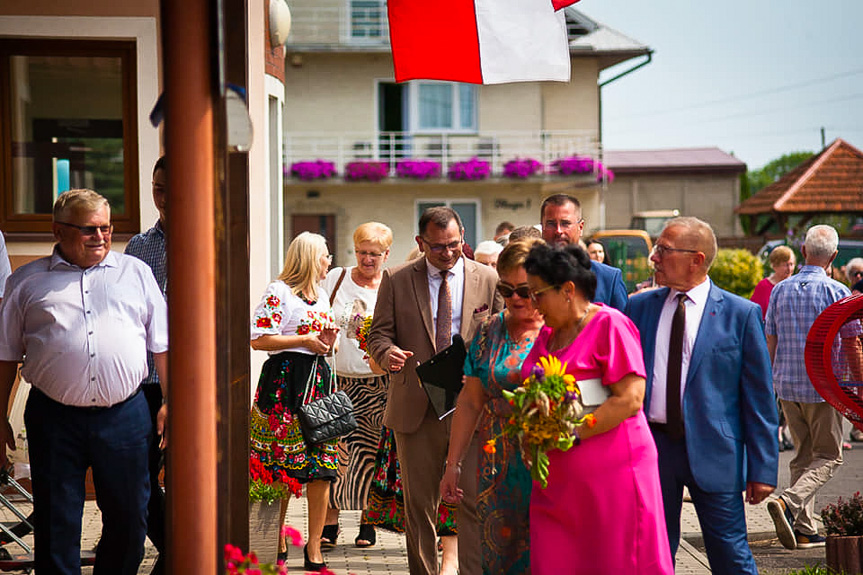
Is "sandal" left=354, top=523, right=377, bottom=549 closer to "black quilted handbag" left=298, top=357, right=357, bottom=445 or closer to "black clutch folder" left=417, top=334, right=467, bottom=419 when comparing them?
"black quilted handbag" left=298, top=357, right=357, bottom=445

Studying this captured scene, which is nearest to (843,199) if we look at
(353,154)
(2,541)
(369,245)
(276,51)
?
(353,154)

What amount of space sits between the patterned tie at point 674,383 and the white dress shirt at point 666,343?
0.02 metres

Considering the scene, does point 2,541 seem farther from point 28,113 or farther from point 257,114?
point 257,114

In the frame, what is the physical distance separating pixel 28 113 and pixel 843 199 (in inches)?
1200

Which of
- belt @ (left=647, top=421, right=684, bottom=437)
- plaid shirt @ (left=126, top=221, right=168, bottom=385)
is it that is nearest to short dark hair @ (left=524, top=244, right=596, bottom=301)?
belt @ (left=647, top=421, right=684, bottom=437)

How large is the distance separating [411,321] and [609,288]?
46.9 inches

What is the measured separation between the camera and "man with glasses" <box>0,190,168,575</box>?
15.8 ft

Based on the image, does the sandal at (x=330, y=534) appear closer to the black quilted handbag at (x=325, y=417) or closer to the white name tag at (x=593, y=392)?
the black quilted handbag at (x=325, y=417)

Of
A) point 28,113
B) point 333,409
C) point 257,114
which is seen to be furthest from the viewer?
point 257,114

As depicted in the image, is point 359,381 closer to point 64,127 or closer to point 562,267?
point 64,127

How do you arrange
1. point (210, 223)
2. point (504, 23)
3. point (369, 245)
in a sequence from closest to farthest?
point (210, 223) → point (504, 23) → point (369, 245)

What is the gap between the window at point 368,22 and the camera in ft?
108

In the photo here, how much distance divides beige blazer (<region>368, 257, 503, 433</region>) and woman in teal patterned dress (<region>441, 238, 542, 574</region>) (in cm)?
→ 78

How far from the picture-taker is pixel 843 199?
3416 centimetres
